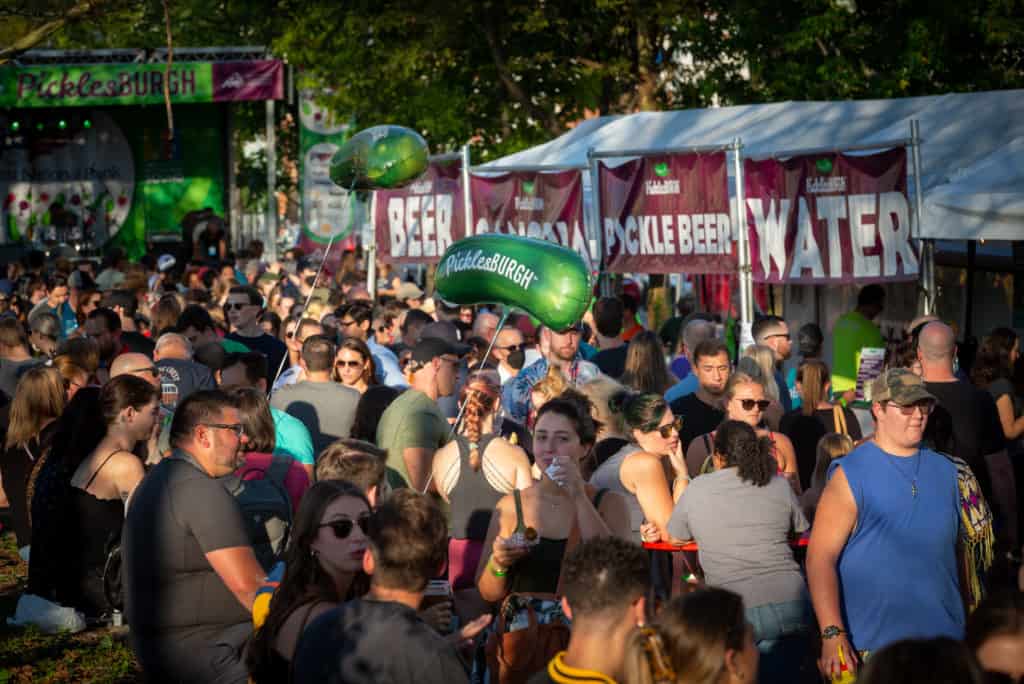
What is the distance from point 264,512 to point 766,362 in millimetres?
A: 3578

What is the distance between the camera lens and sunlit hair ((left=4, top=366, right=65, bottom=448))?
8852 mm

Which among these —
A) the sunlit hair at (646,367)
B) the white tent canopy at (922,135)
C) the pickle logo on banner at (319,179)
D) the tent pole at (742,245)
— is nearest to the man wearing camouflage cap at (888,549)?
the sunlit hair at (646,367)

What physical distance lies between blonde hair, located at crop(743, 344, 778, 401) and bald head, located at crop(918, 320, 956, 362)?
3.16 ft

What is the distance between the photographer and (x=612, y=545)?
13.7 ft

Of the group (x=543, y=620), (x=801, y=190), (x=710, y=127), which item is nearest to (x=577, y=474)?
(x=543, y=620)

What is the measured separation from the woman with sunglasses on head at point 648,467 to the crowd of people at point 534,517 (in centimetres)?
1

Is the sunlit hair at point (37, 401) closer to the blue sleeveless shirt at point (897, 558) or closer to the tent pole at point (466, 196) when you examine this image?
the blue sleeveless shirt at point (897, 558)

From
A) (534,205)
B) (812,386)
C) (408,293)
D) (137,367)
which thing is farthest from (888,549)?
(408,293)

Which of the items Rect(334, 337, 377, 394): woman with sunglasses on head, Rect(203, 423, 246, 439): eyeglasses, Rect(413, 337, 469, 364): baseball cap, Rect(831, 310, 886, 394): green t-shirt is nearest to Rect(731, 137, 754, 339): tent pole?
Rect(831, 310, 886, 394): green t-shirt

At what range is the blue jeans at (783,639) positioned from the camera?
18.3 ft

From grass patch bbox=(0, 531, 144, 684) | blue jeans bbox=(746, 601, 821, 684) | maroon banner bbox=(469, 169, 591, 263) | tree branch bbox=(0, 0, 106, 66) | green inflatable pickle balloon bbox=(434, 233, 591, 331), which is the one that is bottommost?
grass patch bbox=(0, 531, 144, 684)

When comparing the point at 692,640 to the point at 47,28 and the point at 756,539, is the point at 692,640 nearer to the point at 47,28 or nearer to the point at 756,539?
the point at 756,539

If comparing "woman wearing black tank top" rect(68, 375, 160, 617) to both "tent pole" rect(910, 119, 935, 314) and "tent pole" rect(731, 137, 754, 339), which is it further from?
"tent pole" rect(910, 119, 935, 314)

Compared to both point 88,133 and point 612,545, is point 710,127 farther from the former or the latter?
point 88,133
